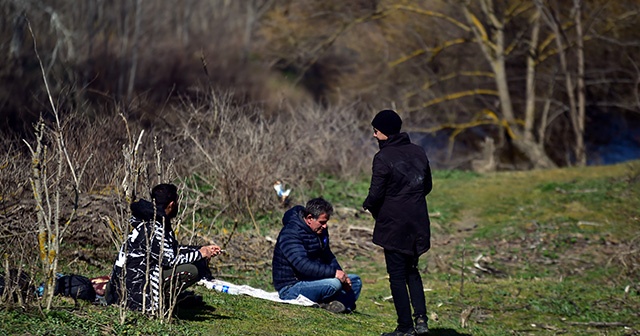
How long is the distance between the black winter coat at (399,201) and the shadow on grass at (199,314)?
1524 mm

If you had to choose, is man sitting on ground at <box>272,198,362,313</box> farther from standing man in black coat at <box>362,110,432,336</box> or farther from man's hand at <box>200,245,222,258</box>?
man's hand at <box>200,245,222,258</box>

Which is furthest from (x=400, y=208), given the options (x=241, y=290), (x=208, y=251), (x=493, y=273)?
(x=493, y=273)

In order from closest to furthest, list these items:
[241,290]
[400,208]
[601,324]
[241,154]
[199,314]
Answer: [400,208], [199,314], [241,290], [601,324], [241,154]

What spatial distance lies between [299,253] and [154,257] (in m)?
1.98

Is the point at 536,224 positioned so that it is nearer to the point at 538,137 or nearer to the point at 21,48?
the point at 538,137

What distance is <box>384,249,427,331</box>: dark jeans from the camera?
794 centimetres

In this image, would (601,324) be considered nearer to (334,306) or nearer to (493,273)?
(493,273)

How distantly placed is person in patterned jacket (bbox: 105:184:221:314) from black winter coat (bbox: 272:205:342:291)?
1.64 meters

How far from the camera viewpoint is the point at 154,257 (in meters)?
7.55

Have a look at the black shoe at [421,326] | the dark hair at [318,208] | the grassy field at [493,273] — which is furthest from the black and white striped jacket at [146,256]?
the black shoe at [421,326]

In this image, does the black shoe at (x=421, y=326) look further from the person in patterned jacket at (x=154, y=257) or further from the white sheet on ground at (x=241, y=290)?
the white sheet on ground at (x=241, y=290)

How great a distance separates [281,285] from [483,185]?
1273 cm

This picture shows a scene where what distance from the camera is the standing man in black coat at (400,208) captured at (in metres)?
7.85

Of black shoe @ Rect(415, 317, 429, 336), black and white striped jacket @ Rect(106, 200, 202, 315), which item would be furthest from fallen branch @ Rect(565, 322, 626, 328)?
black and white striped jacket @ Rect(106, 200, 202, 315)
